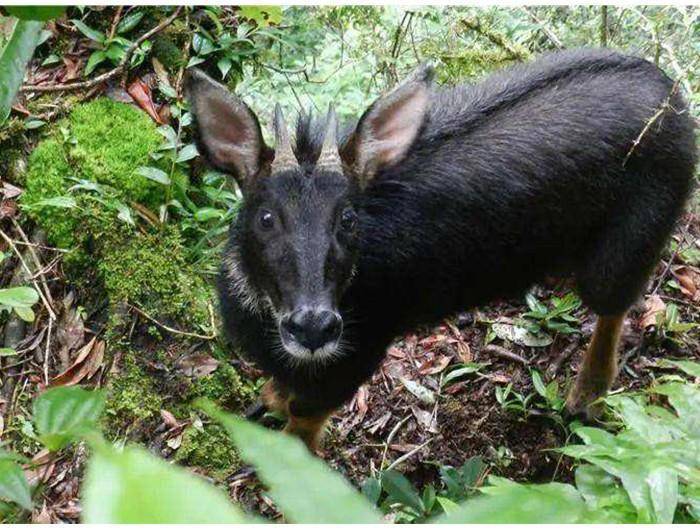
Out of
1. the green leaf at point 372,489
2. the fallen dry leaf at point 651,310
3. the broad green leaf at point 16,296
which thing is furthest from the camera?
the fallen dry leaf at point 651,310

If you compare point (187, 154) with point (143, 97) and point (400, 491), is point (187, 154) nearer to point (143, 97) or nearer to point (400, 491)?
point (143, 97)

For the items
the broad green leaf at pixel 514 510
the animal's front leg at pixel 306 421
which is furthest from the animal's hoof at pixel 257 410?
the broad green leaf at pixel 514 510

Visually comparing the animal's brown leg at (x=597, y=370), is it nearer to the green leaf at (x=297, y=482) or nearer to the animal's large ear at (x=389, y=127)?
the animal's large ear at (x=389, y=127)

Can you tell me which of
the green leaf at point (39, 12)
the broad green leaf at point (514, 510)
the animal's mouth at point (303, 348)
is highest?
the green leaf at point (39, 12)

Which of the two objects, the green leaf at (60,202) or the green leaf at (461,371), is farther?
the green leaf at (461,371)

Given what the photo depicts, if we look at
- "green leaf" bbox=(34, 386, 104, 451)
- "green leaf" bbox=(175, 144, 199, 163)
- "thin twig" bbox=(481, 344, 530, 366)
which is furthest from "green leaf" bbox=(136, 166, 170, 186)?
"green leaf" bbox=(34, 386, 104, 451)

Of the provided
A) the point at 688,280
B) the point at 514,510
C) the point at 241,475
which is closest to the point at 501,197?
the point at 241,475
